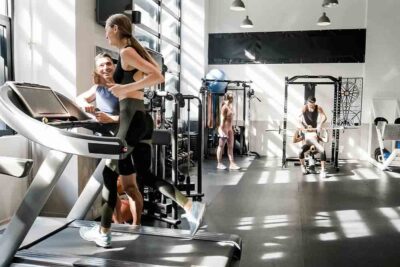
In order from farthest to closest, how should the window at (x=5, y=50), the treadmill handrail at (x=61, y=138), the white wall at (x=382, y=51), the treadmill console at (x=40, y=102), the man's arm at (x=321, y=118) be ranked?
the white wall at (x=382, y=51) < the man's arm at (x=321, y=118) < the window at (x=5, y=50) < the treadmill console at (x=40, y=102) < the treadmill handrail at (x=61, y=138)

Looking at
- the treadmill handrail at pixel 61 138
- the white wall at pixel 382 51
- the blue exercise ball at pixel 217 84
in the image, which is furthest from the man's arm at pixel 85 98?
the white wall at pixel 382 51

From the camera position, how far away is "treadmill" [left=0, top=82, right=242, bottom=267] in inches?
79.7

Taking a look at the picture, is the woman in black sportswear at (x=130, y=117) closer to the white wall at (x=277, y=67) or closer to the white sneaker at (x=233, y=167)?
the white sneaker at (x=233, y=167)

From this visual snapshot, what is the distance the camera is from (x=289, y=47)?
9883 millimetres

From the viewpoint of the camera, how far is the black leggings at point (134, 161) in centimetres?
246

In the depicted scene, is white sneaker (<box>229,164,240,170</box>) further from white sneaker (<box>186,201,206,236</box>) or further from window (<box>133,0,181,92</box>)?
white sneaker (<box>186,201,206,236</box>)

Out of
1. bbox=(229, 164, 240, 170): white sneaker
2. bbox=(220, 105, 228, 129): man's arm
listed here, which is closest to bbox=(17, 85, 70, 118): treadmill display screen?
bbox=(220, 105, 228, 129): man's arm

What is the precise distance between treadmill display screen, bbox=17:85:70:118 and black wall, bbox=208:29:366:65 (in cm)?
797

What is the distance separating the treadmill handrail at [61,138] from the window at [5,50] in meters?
1.90

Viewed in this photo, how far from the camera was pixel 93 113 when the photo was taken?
2.94 meters

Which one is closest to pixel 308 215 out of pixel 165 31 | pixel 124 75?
Result: pixel 124 75

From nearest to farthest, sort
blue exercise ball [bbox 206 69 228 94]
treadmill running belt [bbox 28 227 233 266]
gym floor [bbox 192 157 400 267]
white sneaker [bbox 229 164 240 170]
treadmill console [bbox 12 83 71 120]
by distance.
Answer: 1. treadmill console [bbox 12 83 71 120]
2. treadmill running belt [bbox 28 227 233 266]
3. gym floor [bbox 192 157 400 267]
4. white sneaker [bbox 229 164 240 170]
5. blue exercise ball [bbox 206 69 228 94]

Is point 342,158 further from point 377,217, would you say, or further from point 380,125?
point 377,217

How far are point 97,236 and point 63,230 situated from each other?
0.51 meters
